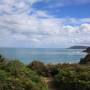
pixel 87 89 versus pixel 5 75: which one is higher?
pixel 5 75

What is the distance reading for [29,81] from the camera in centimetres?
1460

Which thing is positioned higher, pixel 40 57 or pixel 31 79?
pixel 31 79

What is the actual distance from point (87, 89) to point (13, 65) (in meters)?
4.47

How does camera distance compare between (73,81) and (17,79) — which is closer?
(17,79)

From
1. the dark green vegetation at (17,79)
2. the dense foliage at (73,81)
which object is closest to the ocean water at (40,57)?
the dark green vegetation at (17,79)

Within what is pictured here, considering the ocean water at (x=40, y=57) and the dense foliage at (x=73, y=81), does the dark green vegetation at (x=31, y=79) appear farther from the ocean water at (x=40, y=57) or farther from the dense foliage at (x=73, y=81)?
the ocean water at (x=40, y=57)

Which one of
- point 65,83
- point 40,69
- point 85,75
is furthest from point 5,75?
point 40,69

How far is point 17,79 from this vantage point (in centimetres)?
1466

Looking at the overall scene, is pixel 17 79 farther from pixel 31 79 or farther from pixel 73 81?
pixel 73 81

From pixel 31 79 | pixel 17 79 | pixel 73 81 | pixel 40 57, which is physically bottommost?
pixel 73 81

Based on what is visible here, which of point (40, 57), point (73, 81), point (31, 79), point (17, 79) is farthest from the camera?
point (40, 57)

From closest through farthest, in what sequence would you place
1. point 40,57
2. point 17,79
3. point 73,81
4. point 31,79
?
point 17,79 < point 31,79 < point 73,81 < point 40,57

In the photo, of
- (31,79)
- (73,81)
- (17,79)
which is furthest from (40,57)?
(17,79)

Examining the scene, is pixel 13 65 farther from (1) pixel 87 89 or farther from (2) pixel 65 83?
(1) pixel 87 89
